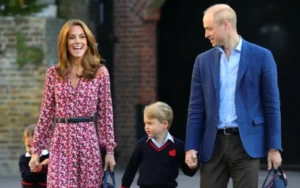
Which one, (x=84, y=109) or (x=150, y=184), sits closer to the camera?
(x=84, y=109)

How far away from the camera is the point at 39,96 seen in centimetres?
1262

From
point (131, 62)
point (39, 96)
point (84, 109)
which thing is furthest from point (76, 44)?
point (131, 62)

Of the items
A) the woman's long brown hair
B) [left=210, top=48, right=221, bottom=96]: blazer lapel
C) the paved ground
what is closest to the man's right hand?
[left=210, top=48, right=221, bottom=96]: blazer lapel

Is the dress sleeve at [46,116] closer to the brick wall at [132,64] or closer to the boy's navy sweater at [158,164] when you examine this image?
the boy's navy sweater at [158,164]

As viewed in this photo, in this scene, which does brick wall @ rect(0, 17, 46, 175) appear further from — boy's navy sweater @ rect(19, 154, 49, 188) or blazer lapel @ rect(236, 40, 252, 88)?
blazer lapel @ rect(236, 40, 252, 88)

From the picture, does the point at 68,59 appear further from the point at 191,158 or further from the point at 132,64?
the point at 132,64

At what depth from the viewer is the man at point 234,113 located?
580cm

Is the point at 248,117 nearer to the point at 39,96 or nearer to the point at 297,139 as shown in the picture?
the point at 39,96

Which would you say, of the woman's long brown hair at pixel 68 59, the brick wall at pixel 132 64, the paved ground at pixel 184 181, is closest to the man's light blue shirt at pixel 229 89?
the woman's long brown hair at pixel 68 59

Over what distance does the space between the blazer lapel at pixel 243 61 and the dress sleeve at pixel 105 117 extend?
948 mm

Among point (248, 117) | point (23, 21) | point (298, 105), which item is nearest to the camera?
point (248, 117)

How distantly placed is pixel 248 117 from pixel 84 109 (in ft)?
3.76

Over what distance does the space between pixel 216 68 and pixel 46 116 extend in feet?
4.15

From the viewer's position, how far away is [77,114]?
6.00 m
